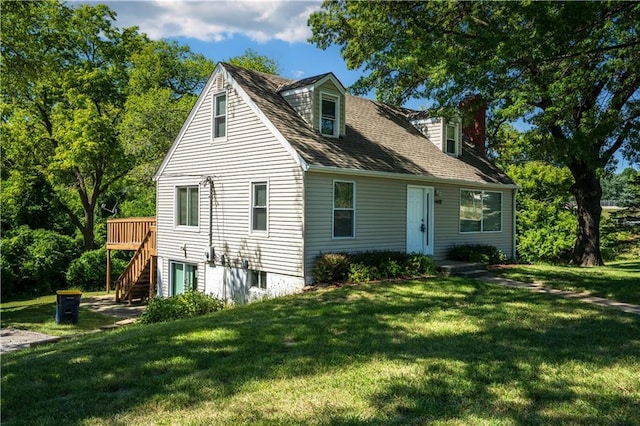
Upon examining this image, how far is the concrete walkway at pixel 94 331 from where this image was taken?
1096 centimetres

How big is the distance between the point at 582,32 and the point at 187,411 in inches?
396

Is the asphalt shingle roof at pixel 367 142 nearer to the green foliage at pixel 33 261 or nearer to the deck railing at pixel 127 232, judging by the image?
the deck railing at pixel 127 232

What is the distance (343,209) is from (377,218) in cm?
142

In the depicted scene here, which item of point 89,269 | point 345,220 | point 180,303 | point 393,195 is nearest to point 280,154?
point 345,220

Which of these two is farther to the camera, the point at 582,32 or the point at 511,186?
the point at 511,186

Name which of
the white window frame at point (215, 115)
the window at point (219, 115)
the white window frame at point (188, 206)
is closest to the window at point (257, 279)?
the white window frame at point (188, 206)

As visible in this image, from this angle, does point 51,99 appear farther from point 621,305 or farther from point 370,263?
point 621,305

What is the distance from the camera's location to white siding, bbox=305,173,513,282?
43.0 ft

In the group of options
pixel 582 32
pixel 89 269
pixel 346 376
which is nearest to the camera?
pixel 346 376

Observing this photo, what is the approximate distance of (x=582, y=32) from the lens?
9766 millimetres

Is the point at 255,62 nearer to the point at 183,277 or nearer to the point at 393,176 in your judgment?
the point at 183,277

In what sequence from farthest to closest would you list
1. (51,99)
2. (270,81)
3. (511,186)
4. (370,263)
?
(51,99)
(511,186)
(270,81)
(370,263)

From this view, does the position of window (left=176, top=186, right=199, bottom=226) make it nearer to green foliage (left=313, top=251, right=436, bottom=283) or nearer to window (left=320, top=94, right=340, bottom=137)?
window (left=320, top=94, right=340, bottom=137)

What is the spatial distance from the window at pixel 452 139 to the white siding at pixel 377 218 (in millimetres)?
2203
